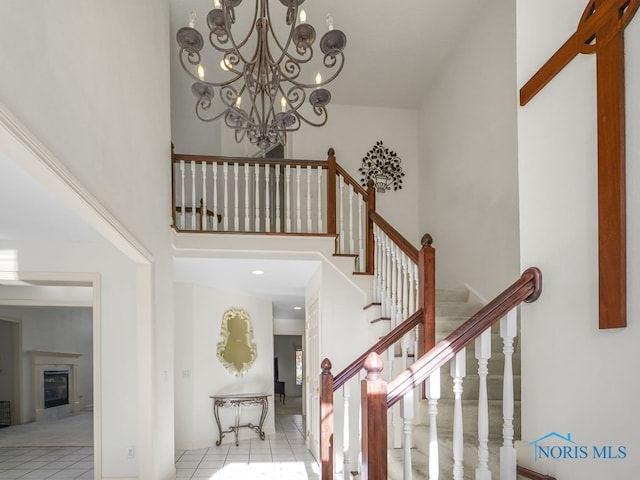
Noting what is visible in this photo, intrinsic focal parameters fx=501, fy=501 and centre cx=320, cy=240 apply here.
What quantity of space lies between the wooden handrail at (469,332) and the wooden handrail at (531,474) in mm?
545

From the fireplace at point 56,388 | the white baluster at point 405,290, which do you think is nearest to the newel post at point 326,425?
the white baluster at point 405,290

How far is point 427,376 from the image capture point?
2.10 m

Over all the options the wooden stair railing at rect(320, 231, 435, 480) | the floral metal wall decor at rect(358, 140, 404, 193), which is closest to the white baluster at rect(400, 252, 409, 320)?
the wooden stair railing at rect(320, 231, 435, 480)

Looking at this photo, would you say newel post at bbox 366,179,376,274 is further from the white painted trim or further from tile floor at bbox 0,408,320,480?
the white painted trim

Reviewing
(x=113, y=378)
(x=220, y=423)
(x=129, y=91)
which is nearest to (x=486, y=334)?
(x=129, y=91)

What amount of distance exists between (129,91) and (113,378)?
3194 millimetres

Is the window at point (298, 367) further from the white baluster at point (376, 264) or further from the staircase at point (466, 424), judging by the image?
the staircase at point (466, 424)

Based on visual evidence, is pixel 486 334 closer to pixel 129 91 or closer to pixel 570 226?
pixel 570 226

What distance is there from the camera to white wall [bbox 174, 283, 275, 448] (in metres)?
7.53

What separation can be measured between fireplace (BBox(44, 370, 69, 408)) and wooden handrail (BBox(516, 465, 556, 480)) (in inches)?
484

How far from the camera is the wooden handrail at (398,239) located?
4.25 m

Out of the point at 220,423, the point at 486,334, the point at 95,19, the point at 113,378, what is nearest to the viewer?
the point at 486,334

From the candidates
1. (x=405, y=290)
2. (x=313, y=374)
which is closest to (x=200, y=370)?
(x=313, y=374)

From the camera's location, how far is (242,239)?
570 centimetres
